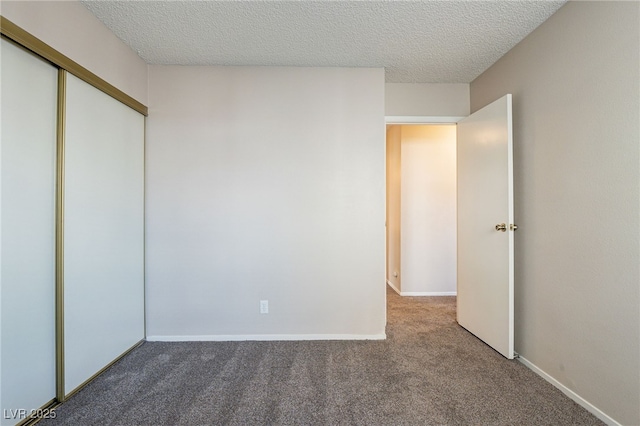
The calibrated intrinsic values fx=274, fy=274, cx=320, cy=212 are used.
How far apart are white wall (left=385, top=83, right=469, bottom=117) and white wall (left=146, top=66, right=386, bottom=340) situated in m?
0.36

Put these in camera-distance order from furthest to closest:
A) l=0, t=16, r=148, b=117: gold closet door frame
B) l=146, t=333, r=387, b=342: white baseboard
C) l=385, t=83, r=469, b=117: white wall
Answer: l=385, t=83, r=469, b=117: white wall, l=146, t=333, r=387, b=342: white baseboard, l=0, t=16, r=148, b=117: gold closet door frame

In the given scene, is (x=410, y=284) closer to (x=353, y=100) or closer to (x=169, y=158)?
(x=353, y=100)

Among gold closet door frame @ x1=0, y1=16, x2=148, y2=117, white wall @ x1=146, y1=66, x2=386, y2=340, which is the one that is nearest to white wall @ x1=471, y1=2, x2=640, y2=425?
white wall @ x1=146, y1=66, x2=386, y2=340

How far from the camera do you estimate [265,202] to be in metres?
→ 2.49

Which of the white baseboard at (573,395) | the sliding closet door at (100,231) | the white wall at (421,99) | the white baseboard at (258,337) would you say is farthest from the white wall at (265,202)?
the white baseboard at (573,395)

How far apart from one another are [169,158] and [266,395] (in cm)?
206

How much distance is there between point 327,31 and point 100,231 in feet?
7.10

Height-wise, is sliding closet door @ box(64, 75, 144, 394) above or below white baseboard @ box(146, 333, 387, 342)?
above

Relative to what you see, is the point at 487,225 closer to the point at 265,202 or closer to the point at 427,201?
the point at 427,201

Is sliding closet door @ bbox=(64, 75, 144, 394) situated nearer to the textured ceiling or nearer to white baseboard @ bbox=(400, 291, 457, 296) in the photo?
the textured ceiling

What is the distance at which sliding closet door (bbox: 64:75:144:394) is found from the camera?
1.71 m

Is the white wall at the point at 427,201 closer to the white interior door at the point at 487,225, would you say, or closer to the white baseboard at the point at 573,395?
the white interior door at the point at 487,225

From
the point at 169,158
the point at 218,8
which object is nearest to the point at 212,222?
the point at 169,158

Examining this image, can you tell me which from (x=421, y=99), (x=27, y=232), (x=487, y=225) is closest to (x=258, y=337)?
(x=27, y=232)
